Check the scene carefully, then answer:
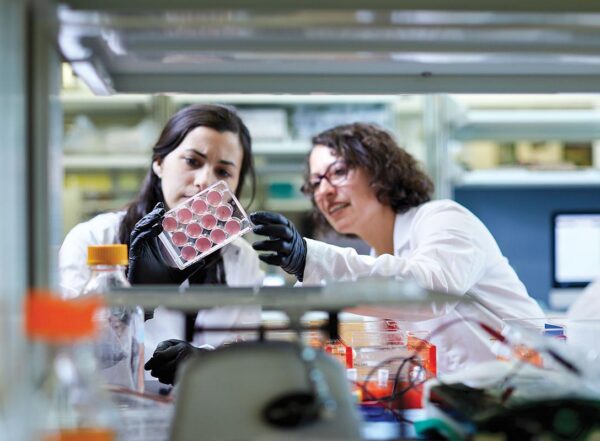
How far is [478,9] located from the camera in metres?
0.87

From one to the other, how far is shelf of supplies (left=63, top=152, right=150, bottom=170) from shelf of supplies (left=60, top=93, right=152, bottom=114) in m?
0.28

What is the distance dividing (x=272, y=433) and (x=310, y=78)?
0.79m

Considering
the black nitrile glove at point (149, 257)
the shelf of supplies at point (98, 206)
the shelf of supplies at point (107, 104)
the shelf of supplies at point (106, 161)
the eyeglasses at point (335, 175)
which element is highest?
the shelf of supplies at point (107, 104)

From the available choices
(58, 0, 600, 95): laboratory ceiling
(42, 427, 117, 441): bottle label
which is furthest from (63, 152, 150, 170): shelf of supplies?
(42, 427, 117, 441): bottle label

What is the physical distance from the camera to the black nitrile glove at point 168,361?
1278 mm

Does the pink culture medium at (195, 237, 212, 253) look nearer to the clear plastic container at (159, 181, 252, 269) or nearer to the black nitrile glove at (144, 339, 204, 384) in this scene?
the clear plastic container at (159, 181, 252, 269)

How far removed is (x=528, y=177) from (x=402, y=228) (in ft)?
5.88

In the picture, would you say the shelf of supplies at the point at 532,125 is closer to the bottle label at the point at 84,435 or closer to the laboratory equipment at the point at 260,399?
the laboratory equipment at the point at 260,399

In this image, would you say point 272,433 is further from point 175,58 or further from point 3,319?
point 175,58

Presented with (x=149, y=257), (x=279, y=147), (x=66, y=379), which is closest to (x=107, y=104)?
(x=279, y=147)

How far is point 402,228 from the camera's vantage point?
2.21 m

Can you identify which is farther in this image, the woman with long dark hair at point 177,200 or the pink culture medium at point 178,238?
the woman with long dark hair at point 177,200

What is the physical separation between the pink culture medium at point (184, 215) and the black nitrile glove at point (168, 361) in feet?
1.08

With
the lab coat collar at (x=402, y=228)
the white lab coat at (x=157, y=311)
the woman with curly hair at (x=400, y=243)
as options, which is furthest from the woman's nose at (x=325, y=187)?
the white lab coat at (x=157, y=311)
